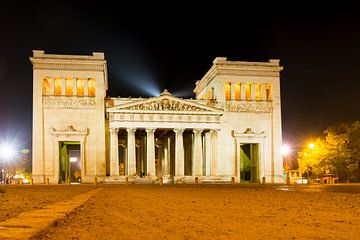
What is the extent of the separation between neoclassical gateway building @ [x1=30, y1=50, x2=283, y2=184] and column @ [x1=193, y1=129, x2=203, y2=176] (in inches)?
6.0

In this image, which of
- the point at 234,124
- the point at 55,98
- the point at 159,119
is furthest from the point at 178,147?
the point at 55,98

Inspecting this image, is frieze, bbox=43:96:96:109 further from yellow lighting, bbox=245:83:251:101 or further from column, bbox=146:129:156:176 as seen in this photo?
yellow lighting, bbox=245:83:251:101

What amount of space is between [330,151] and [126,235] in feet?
226

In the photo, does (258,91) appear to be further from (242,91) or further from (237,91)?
(237,91)

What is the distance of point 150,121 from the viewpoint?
76.0 meters

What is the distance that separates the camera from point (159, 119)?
7625cm

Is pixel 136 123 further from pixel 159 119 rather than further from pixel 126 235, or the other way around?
pixel 126 235

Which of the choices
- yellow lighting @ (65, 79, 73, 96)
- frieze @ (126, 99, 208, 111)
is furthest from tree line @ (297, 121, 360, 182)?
yellow lighting @ (65, 79, 73, 96)

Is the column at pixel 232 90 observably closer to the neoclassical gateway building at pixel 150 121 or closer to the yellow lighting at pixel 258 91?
the neoclassical gateway building at pixel 150 121

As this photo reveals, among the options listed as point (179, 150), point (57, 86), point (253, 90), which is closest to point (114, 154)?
point (179, 150)

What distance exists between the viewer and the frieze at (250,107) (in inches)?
3201

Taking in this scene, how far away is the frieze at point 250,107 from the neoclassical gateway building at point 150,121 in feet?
0.53

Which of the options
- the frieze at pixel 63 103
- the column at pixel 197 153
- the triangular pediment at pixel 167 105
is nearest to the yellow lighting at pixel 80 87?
the frieze at pixel 63 103

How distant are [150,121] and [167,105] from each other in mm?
3626
